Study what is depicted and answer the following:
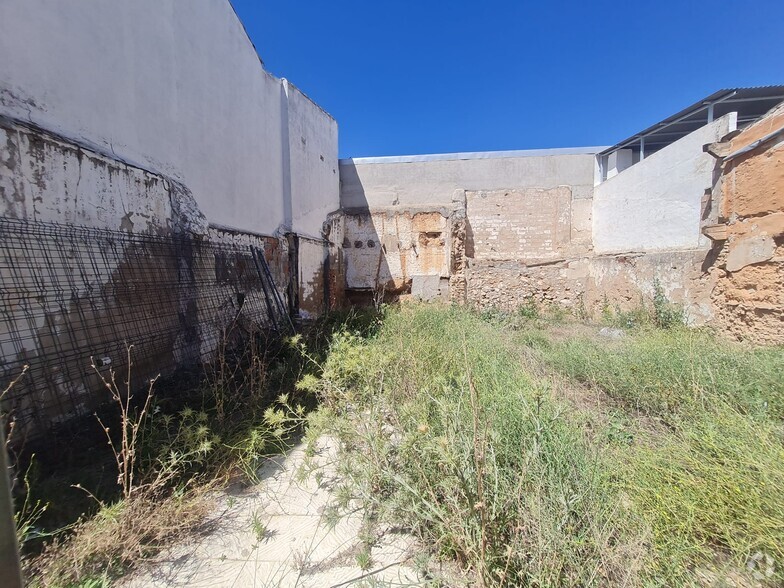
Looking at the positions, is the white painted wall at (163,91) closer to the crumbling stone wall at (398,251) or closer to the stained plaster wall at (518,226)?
the crumbling stone wall at (398,251)

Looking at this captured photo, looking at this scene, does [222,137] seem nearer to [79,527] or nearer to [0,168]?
[0,168]

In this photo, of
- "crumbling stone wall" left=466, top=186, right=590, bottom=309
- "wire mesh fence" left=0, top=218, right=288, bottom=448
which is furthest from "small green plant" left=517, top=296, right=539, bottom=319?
"wire mesh fence" left=0, top=218, right=288, bottom=448

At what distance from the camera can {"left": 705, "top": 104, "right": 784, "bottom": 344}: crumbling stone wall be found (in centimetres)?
403

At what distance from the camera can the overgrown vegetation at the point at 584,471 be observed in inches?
55.3

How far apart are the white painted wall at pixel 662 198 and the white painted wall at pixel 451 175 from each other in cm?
150

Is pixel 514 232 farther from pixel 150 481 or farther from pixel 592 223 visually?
pixel 150 481

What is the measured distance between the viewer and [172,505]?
193 centimetres

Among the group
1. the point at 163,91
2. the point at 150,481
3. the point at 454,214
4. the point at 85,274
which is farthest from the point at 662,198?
the point at 85,274

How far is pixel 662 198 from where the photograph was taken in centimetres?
684

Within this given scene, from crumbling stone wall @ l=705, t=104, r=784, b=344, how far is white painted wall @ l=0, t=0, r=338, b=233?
6761 millimetres

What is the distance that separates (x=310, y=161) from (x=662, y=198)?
7.38 metres

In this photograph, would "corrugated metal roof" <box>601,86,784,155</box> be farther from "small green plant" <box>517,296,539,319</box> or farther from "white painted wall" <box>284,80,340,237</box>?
"white painted wall" <box>284,80,340,237</box>

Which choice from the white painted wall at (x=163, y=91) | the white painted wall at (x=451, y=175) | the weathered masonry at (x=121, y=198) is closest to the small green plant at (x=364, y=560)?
the weathered masonry at (x=121, y=198)

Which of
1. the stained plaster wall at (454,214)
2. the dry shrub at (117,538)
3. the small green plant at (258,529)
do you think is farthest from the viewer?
the stained plaster wall at (454,214)
